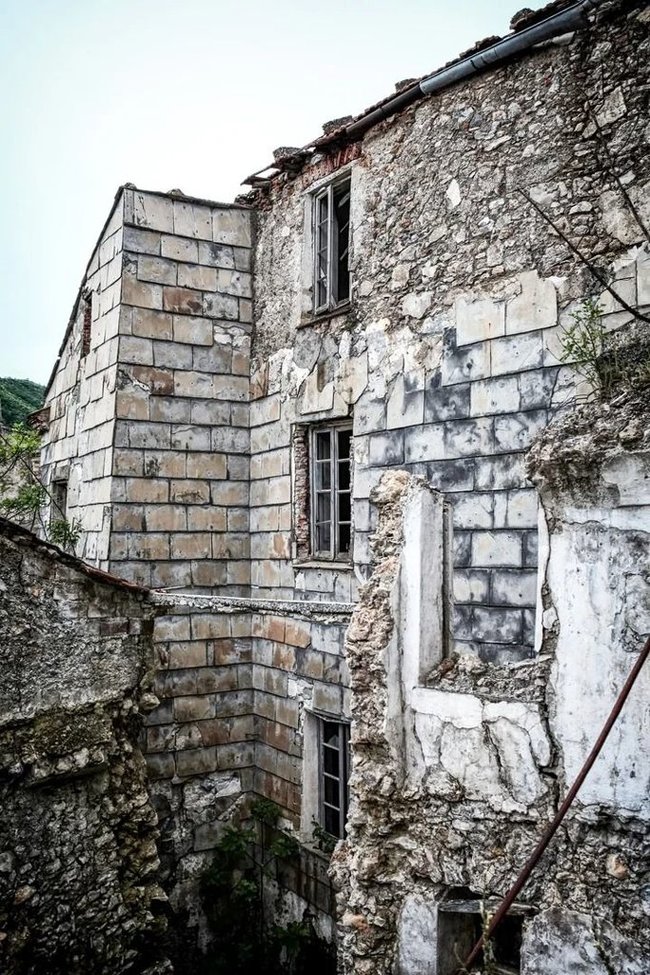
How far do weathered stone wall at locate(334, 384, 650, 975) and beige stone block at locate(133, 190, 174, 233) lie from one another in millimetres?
5488

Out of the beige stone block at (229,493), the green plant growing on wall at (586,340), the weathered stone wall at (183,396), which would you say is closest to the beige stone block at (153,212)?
the weathered stone wall at (183,396)

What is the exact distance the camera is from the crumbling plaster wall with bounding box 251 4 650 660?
18.1 ft

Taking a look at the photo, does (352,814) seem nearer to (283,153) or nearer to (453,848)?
(453,848)

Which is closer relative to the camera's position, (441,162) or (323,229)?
(441,162)

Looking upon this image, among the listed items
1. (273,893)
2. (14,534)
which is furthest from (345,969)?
(273,893)

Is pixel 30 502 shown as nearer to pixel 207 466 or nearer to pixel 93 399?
pixel 93 399

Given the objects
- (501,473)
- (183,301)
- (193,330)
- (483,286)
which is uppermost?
(183,301)

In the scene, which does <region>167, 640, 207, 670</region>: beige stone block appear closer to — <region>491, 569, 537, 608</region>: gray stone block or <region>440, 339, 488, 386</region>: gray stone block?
<region>491, 569, 537, 608</region>: gray stone block

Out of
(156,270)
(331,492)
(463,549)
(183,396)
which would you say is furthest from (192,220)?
(463,549)

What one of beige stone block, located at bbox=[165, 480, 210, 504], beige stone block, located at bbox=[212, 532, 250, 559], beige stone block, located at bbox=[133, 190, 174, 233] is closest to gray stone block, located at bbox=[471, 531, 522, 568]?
beige stone block, located at bbox=[212, 532, 250, 559]

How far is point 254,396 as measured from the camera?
8.87m

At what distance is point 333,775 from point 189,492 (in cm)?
328

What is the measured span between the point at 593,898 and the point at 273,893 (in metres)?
5.96

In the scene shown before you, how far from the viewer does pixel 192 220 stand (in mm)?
8586
